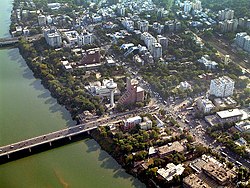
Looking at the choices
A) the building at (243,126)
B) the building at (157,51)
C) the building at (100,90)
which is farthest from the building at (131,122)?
the building at (157,51)

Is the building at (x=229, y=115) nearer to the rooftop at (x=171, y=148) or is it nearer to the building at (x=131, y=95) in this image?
the rooftop at (x=171, y=148)

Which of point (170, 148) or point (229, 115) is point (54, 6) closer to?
point (229, 115)

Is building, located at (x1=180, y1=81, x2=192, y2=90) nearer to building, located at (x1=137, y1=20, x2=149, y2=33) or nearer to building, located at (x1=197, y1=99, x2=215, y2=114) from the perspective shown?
building, located at (x1=197, y1=99, x2=215, y2=114)

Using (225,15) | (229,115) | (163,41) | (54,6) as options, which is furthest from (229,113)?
(54,6)

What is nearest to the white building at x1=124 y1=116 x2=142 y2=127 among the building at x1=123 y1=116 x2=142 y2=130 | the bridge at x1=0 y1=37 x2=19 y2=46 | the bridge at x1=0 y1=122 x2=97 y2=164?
the building at x1=123 y1=116 x2=142 y2=130

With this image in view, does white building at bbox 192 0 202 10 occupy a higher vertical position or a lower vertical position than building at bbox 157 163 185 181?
higher

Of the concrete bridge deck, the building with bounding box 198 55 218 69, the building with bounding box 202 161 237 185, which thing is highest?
the building with bounding box 198 55 218 69
